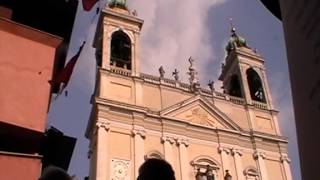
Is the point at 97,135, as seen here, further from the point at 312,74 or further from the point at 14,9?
the point at 312,74

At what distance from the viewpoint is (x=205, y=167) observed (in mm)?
22891

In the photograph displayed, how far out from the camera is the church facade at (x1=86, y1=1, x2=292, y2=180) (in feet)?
71.2

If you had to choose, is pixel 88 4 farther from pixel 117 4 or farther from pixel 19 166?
pixel 117 4

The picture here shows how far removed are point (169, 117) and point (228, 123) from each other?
11.4 feet

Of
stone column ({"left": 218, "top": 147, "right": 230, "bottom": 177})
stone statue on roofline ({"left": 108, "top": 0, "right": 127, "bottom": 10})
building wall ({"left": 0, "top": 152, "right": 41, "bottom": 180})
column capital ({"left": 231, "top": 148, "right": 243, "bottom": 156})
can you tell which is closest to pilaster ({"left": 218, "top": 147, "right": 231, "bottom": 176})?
stone column ({"left": 218, "top": 147, "right": 230, "bottom": 177})

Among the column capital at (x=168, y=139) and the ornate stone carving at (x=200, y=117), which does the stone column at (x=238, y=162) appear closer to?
the ornate stone carving at (x=200, y=117)

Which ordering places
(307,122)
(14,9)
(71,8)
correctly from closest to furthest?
(307,122), (14,9), (71,8)

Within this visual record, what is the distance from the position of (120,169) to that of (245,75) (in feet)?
34.5

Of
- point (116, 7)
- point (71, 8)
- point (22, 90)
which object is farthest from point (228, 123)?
point (22, 90)

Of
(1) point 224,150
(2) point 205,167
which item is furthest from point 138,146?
(1) point 224,150

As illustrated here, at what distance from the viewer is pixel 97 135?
2128 centimetres

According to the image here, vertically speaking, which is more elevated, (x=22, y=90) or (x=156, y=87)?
(x=156, y=87)

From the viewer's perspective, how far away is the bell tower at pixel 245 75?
27219mm

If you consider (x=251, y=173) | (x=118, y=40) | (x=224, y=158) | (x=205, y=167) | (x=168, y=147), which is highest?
(x=118, y=40)
